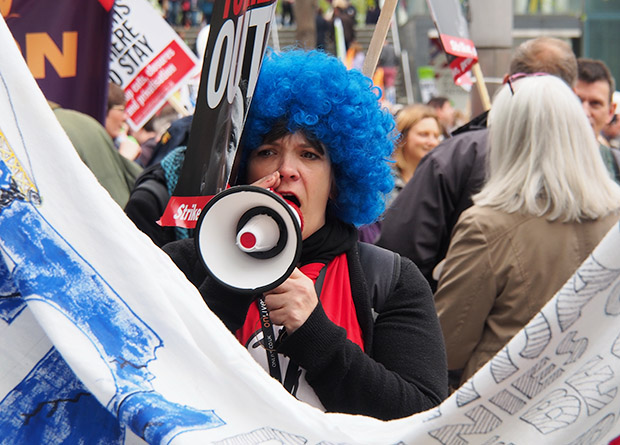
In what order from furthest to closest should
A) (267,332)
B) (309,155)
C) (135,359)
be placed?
1. (309,155)
2. (267,332)
3. (135,359)

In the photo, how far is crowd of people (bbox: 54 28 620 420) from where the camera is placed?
176 centimetres

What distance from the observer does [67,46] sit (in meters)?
2.90

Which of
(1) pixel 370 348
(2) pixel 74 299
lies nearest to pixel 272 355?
(1) pixel 370 348

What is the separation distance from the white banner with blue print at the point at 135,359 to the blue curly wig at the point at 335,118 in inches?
25.2

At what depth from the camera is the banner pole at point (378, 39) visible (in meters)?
2.23

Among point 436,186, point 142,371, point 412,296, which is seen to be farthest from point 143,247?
point 436,186

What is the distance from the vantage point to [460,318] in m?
2.83

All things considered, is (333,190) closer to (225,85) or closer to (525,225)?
(225,85)

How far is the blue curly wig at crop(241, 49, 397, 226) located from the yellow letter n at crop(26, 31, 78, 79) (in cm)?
99

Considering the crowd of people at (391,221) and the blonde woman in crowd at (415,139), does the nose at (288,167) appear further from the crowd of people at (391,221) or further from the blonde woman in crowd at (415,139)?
the blonde woman in crowd at (415,139)

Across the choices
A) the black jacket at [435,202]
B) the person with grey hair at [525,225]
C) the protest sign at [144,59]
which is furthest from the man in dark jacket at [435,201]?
the protest sign at [144,59]

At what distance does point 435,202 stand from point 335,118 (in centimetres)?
155

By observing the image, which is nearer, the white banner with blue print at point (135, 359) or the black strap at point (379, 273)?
the white banner with blue print at point (135, 359)

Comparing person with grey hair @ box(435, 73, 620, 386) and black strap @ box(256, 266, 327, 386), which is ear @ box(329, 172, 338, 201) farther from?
person with grey hair @ box(435, 73, 620, 386)
